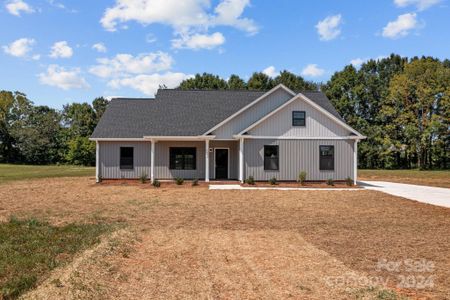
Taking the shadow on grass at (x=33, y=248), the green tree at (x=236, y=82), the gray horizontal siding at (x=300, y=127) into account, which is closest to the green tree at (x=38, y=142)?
the green tree at (x=236, y=82)

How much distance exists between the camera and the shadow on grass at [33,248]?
5207mm

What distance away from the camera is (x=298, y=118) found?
2108 centimetres

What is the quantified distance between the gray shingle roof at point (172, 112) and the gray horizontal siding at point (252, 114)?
150 centimetres

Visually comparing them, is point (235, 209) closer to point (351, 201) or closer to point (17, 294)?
point (351, 201)

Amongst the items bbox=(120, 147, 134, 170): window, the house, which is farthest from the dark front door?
bbox=(120, 147, 134, 170): window

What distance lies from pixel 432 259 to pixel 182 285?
466cm

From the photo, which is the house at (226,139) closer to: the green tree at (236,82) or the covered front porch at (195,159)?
the covered front porch at (195,159)

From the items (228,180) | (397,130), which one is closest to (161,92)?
(228,180)

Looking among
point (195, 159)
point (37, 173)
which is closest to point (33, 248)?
point (195, 159)

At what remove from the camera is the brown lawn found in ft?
16.7

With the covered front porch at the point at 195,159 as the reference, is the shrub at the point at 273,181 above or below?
below

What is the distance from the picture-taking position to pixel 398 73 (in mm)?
50656

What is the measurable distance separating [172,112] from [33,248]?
59.9 ft

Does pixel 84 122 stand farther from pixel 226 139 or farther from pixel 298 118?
pixel 298 118
